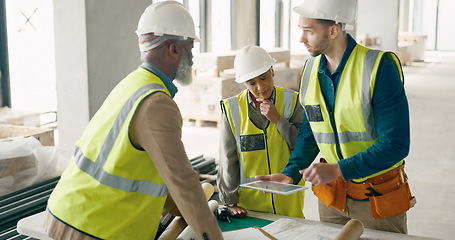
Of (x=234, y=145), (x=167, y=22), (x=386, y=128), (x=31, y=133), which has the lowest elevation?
(x=31, y=133)

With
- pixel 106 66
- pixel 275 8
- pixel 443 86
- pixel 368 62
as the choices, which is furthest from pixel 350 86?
pixel 275 8

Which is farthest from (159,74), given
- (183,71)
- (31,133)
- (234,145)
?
(31,133)

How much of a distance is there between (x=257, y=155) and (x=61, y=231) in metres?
1.43

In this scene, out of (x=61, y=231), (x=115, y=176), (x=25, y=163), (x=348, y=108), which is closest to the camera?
(x=115, y=176)

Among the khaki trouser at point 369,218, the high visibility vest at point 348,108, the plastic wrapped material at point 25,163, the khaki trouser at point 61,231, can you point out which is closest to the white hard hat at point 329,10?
the high visibility vest at point 348,108

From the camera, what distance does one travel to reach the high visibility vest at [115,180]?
1.90 meters

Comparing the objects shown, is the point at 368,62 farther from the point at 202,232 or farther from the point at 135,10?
the point at 135,10

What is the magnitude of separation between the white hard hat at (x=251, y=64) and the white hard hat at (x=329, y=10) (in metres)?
0.69

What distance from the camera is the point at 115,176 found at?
1907mm

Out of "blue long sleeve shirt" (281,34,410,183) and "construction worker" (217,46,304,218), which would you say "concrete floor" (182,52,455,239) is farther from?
"blue long sleeve shirt" (281,34,410,183)

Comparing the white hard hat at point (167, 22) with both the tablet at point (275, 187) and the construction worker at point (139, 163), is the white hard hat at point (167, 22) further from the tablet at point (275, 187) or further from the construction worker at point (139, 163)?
the tablet at point (275, 187)

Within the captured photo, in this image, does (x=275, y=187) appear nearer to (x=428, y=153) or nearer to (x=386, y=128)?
(x=386, y=128)

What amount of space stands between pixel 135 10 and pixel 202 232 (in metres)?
3.84

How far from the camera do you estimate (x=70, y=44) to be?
4.99m
